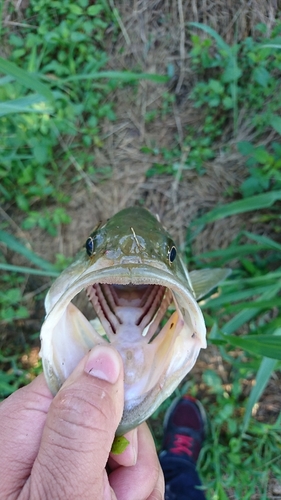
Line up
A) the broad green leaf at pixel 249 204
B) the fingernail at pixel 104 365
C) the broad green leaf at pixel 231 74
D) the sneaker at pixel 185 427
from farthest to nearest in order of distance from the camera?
the sneaker at pixel 185 427
the broad green leaf at pixel 231 74
the broad green leaf at pixel 249 204
the fingernail at pixel 104 365

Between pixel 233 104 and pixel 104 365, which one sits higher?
pixel 233 104

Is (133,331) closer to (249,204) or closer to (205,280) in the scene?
(205,280)

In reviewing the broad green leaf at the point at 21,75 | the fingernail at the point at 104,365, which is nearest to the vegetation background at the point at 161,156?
the broad green leaf at the point at 21,75

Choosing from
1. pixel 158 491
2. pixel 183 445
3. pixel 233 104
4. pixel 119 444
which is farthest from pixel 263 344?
pixel 233 104

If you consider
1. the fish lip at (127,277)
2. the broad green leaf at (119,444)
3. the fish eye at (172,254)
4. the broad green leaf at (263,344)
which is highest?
the fish lip at (127,277)

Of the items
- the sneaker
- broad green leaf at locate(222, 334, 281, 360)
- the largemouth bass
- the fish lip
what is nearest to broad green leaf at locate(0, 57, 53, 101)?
the largemouth bass

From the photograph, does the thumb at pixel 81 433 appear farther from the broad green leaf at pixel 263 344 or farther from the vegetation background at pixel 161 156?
the vegetation background at pixel 161 156
